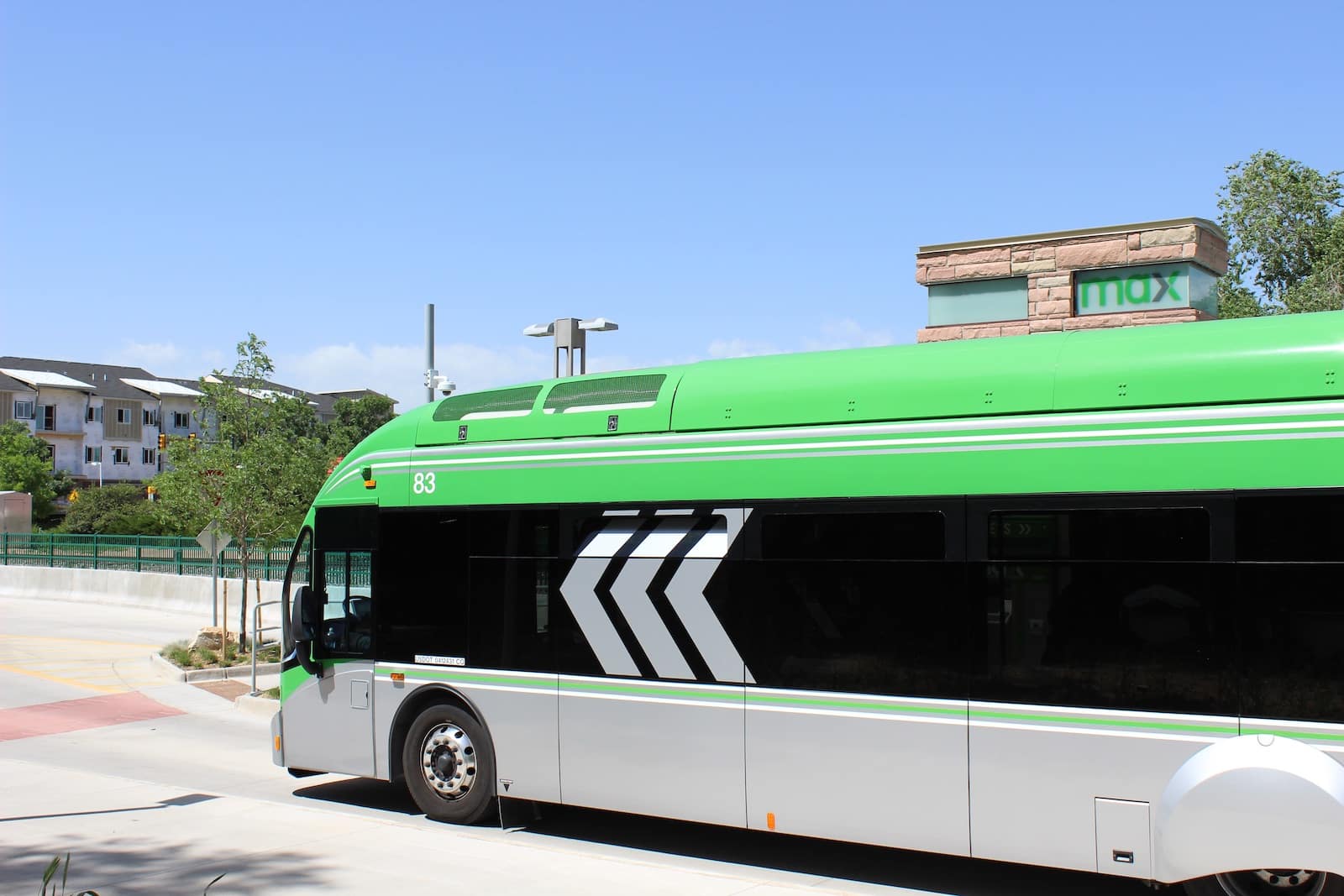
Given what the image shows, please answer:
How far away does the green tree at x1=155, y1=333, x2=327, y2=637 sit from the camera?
75.3ft

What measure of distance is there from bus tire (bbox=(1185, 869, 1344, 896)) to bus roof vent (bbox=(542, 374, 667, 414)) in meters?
4.43

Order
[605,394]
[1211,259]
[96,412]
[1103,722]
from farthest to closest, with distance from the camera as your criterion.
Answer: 1. [96,412]
2. [1211,259]
3. [605,394]
4. [1103,722]

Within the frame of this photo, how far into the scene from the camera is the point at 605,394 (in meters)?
9.06

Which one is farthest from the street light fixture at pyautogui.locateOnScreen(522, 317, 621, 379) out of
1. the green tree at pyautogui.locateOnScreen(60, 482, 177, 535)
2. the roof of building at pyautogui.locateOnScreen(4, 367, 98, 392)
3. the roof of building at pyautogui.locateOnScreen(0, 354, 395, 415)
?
the roof of building at pyautogui.locateOnScreen(4, 367, 98, 392)

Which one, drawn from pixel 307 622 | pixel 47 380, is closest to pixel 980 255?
pixel 307 622

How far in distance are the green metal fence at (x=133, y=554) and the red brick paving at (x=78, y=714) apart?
9894 millimetres

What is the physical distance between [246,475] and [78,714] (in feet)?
22.3

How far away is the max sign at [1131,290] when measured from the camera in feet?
40.1

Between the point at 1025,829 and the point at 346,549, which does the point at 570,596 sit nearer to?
the point at 346,549

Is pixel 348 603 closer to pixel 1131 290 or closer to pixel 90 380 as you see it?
pixel 1131 290

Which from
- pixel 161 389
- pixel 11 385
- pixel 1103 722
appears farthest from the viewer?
pixel 161 389

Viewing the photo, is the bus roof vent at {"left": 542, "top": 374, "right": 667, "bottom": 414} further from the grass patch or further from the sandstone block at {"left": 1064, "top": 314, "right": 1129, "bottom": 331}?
the grass patch

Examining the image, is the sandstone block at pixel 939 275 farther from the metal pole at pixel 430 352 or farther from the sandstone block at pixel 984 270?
the metal pole at pixel 430 352

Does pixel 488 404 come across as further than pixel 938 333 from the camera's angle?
No
